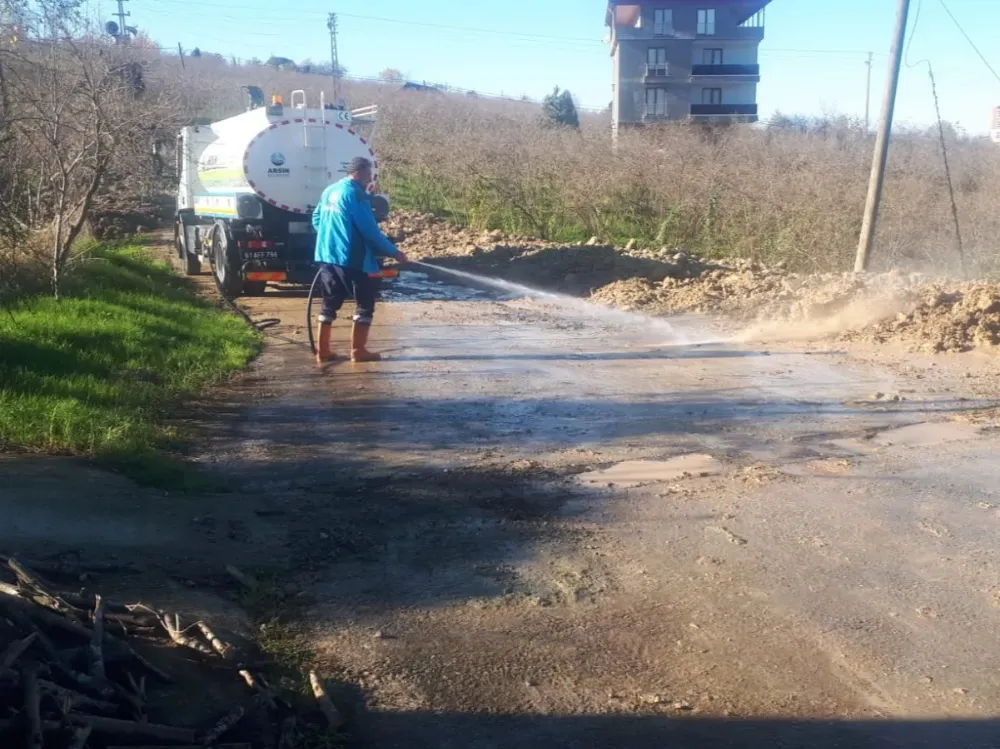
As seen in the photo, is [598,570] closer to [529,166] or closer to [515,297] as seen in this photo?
[515,297]

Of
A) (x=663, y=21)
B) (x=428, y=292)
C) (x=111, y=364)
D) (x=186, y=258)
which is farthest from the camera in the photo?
(x=663, y=21)

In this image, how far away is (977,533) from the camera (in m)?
5.68

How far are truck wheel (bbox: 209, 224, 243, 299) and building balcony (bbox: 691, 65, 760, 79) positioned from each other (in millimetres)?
44694

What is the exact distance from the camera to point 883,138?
51.6 ft

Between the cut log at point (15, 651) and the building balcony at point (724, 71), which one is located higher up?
the building balcony at point (724, 71)

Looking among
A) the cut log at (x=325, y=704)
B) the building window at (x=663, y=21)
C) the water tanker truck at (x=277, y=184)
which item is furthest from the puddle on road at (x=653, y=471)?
the building window at (x=663, y=21)

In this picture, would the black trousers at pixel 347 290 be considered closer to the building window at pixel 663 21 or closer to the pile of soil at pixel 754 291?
the pile of soil at pixel 754 291

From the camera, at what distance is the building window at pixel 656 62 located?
56.0 m

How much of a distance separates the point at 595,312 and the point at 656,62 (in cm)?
4509

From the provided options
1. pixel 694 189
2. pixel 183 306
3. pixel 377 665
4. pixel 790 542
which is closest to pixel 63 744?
pixel 377 665

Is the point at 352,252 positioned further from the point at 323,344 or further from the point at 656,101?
the point at 656,101

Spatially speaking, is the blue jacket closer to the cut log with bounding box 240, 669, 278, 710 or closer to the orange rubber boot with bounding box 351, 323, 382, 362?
the orange rubber boot with bounding box 351, 323, 382, 362

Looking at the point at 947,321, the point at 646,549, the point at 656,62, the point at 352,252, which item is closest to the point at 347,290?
the point at 352,252

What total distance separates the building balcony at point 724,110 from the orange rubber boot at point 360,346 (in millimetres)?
46931
